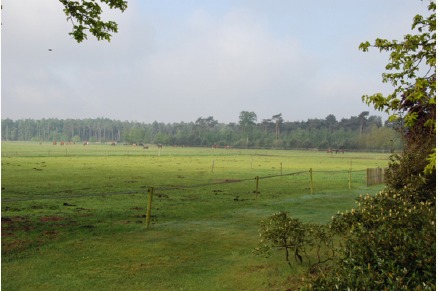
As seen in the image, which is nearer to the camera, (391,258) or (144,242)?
(391,258)

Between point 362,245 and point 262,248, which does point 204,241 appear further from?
point 362,245

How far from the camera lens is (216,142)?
17200 centimetres

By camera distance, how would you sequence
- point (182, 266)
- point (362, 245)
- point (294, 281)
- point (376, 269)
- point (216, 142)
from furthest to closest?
point (216, 142) → point (182, 266) → point (294, 281) → point (362, 245) → point (376, 269)

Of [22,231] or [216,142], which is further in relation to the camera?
[216,142]

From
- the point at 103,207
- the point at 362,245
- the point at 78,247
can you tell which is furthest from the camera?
the point at 103,207

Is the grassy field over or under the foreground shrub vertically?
under

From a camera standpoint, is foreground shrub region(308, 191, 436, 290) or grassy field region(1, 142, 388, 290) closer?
foreground shrub region(308, 191, 436, 290)

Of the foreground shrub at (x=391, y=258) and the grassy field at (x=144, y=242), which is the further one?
the grassy field at (x=144, y=242)

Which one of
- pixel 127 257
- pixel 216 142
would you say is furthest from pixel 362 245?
pixel 216 142

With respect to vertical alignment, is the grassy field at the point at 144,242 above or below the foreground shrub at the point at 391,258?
below

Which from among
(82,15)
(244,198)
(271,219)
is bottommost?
(244,198)

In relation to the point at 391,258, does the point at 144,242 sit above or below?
below

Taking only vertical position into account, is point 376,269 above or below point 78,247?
above

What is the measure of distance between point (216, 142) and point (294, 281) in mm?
163916
